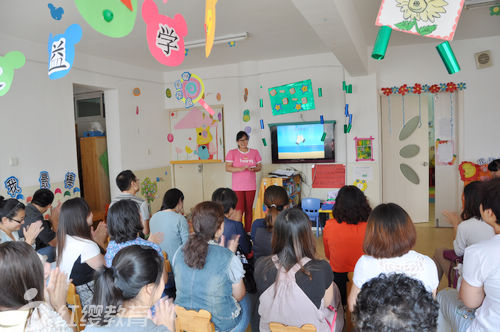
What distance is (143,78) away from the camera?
6.07 meters

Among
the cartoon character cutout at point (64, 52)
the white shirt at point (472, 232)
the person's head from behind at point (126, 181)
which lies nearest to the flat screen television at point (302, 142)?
the person's head from behind at point (126, 181)

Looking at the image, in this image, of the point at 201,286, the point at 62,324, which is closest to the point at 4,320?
the point at 62,324

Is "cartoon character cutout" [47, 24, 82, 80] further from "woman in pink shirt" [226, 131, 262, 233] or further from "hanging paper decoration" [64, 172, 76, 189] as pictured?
"hanging paper decoration" [64, 172, 76, 189]

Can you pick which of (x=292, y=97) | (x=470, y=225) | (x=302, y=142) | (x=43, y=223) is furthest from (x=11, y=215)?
(x=292, y=97)

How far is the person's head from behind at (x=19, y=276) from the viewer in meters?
1.18

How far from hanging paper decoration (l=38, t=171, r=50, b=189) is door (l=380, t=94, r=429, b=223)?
484cm

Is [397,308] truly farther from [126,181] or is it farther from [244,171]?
[244,171]

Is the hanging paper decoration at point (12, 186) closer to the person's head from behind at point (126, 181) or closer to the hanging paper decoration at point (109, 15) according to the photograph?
the person's head from behind at point (126, 181)

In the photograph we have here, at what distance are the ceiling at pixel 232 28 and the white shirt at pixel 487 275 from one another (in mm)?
1894

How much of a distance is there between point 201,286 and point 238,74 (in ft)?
15.6

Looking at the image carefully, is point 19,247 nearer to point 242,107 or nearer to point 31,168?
point 31,168

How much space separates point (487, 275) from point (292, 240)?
86 centimetres

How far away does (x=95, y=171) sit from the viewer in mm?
5711

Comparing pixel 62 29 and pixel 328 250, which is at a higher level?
pixel 62 29
